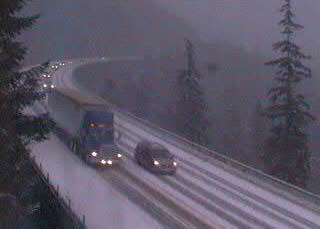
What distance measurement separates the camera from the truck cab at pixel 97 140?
3428 centimetres

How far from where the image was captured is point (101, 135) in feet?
115

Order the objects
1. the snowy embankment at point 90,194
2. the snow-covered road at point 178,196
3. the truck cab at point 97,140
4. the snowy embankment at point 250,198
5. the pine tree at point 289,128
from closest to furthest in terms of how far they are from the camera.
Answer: the snowy embankment at point 90,194
the snow-covered road at point 178,196
the snowy embankment at point 250,198
the truck cab at point 97,140
the pine tree at point 289,128

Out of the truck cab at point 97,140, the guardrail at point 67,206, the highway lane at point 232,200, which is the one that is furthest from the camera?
the truck cab at point 97,140

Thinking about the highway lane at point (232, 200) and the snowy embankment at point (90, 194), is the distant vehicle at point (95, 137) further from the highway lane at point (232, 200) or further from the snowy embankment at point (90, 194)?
the highway lane at point (232, 200)

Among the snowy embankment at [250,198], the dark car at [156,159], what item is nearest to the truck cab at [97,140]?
the dark car at [156,159]

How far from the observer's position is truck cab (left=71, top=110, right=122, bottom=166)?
34.3m

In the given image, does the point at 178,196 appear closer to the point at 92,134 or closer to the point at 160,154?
the point at 160,154

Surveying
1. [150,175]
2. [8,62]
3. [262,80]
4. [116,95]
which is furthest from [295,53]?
[262,80]

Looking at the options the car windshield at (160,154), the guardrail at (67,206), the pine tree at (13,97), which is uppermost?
the pine tree at (13,97)

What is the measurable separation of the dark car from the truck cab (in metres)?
1.57

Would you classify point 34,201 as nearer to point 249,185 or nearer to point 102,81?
point 249,185

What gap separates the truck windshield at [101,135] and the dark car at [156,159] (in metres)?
2.36

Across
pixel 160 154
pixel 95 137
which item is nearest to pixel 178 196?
pixel 160 154

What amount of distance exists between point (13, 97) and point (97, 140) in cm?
1881
